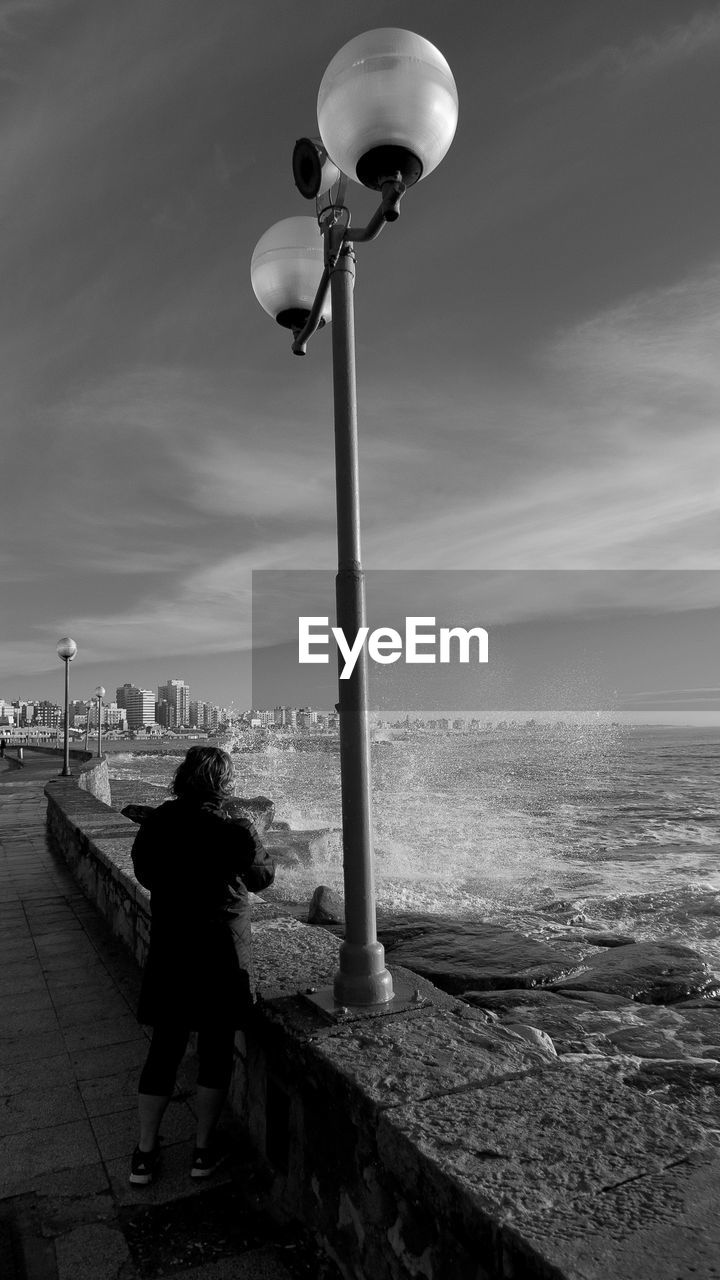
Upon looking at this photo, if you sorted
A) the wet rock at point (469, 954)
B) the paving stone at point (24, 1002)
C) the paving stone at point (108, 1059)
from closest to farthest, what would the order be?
the paving stone at point (108, 1059), the paving stone at point (24, 1002), the wet rock at point (469, 954)

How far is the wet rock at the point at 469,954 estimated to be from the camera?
22.4ft

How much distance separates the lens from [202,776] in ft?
10.1

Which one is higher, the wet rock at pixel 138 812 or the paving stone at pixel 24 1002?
the wet rock at pixel 138 812

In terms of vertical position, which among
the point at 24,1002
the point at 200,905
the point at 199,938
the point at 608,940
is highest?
the point at 200,905

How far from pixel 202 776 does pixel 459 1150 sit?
165 cm

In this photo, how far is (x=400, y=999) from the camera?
2.96 m

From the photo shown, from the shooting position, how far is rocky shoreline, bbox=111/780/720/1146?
5188 millimetres

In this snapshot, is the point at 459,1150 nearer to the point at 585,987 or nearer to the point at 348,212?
the point at 348,212

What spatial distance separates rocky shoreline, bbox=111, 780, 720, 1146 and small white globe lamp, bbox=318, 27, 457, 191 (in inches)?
159

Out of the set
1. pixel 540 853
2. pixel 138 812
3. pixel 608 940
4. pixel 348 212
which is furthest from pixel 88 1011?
pixel 540 853

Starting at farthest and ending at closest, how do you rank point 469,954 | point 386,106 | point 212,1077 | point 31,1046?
point 469,954, point 31,1046, point 212,1077, point 386,106

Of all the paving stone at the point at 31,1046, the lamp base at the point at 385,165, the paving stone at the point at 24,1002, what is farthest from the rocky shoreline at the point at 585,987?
the lamp base at the point at 385,165

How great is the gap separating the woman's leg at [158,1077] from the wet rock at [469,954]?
4.05 meters

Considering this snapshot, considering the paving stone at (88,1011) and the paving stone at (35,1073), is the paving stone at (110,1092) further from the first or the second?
the paving stone at (88,1011)
